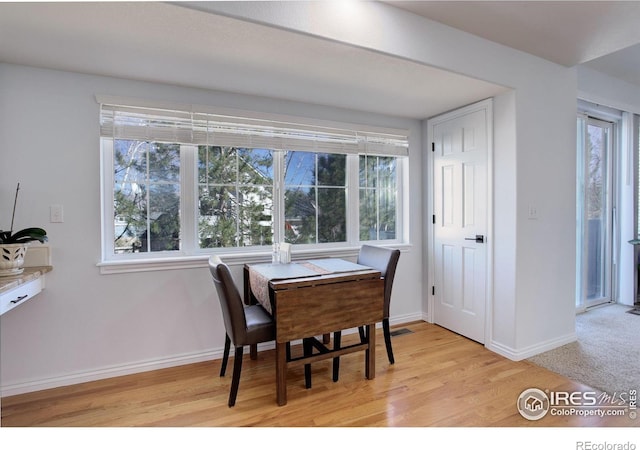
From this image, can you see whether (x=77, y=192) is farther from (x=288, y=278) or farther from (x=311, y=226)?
(x=311, y=226)

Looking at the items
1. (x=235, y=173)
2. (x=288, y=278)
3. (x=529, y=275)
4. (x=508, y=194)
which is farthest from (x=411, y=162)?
(x=288, y=278)

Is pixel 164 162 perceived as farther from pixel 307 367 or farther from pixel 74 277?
pixel 307 367

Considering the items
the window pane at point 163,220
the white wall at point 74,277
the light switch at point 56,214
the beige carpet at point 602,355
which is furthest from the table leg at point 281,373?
the beige carpet at point 602,355

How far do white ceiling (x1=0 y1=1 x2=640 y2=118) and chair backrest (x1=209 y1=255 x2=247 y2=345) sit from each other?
122 cm

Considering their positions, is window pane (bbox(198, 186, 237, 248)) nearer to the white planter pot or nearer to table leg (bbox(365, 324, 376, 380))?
the white planter pot

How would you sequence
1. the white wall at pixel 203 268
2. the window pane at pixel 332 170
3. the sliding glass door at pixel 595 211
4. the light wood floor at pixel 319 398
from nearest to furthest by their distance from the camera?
the light wood floor at pixel 319 398
the white wall at pixel 203 268
the window pane at pixel 332 170
the sliding glass door at pixel 595 211

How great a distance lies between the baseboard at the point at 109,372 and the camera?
200 centimetres

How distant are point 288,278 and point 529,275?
6.23ft

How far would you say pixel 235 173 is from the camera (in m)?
2.63

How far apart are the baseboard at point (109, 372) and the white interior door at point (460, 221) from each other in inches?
67.2

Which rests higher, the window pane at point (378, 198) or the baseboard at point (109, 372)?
the window pane at point (378, 198)

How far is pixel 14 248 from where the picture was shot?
69.3 inches

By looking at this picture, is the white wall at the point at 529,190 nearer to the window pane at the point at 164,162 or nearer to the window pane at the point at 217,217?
the window pane at the point at 217,217

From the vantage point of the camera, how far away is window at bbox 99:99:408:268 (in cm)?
231
